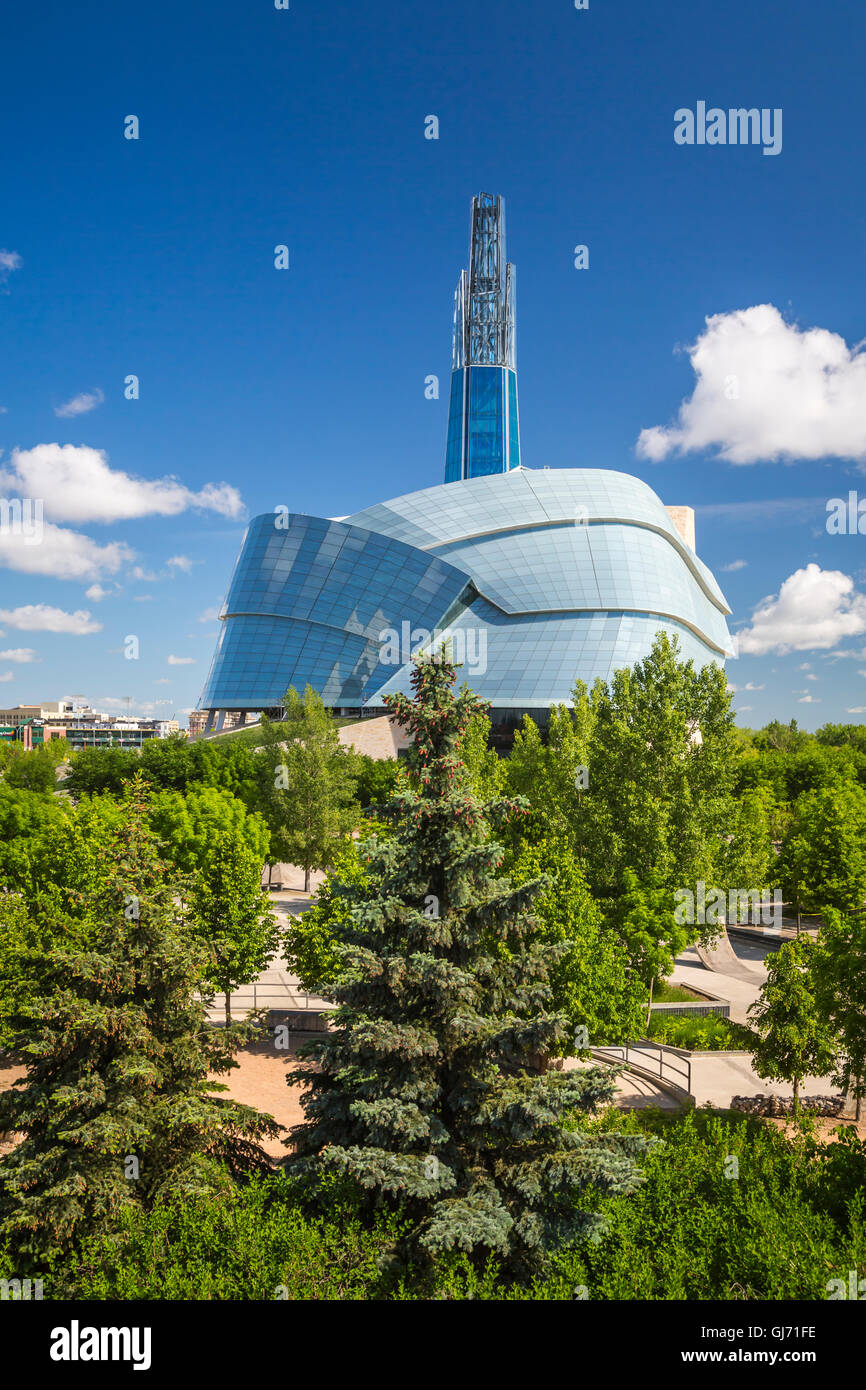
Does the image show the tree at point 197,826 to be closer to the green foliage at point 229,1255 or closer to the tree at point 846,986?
the green foliage at point 229,1255

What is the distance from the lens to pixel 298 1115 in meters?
16.1

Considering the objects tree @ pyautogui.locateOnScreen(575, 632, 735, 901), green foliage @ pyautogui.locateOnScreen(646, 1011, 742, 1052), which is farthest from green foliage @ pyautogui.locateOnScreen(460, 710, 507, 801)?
green foliage @ pyautogui.locateOnScreen(646, 1011, 742, 1052)

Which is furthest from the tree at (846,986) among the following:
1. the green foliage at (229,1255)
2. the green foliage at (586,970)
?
the green foliage at (229,1255)

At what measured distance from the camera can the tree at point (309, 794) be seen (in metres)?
34.1

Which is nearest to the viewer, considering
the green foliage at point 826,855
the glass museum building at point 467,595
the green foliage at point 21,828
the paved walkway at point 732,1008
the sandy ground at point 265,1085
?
the sandy ground at point 265,1085

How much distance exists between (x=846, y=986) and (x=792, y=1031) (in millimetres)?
2524

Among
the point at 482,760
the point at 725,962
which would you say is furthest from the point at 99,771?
the point at 725,962

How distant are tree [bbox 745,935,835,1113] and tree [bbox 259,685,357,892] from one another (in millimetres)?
19401

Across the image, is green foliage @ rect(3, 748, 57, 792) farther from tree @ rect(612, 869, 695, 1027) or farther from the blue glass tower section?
the blue glass tower section

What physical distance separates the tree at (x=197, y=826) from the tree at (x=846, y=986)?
47.8 feet

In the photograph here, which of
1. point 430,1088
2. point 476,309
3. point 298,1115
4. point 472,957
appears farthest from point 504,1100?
point 476,309

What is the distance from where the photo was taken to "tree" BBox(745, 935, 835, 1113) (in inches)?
597

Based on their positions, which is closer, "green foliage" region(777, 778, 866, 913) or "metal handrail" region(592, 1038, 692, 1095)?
"metal handrail" region(592, 1038, 692, 1095)

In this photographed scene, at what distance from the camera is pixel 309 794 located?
35250mm
